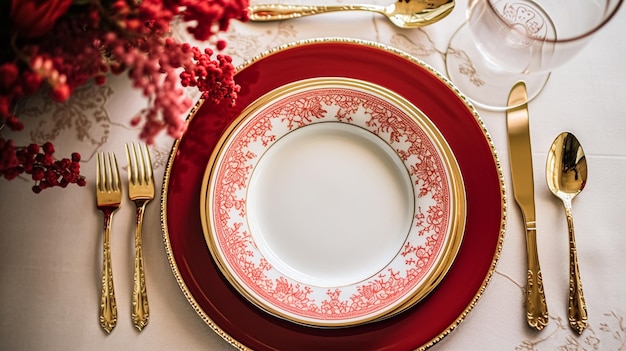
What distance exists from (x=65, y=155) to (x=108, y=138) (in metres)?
0.06

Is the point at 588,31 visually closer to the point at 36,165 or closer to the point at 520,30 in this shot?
the point at 520,30

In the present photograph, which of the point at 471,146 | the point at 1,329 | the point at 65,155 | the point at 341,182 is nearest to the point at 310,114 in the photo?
the point at 341,182

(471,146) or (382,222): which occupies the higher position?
(471,146)

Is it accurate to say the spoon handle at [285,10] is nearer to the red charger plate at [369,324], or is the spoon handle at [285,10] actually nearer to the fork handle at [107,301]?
the red charger plate at [369,324]

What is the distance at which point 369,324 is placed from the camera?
0.57 metres

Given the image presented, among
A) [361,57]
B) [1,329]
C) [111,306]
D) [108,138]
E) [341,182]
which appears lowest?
[1,329]

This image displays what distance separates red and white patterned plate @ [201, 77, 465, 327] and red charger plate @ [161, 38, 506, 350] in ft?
0.10

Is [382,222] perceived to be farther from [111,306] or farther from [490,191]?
[111,306]

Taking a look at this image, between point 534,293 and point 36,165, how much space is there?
0.63 m

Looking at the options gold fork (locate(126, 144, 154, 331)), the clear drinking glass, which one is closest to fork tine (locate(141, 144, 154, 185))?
gold fork (locate(126, 144, 154, 331))

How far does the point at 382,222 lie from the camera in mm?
607

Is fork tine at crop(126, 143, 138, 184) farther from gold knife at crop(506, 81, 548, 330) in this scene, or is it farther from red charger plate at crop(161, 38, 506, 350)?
gold knife at crop(506, 81, 548, 330)

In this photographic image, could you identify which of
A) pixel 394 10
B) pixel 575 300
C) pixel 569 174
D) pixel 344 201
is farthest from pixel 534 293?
pixel 394 10

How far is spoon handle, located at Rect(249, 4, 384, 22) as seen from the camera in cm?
65
